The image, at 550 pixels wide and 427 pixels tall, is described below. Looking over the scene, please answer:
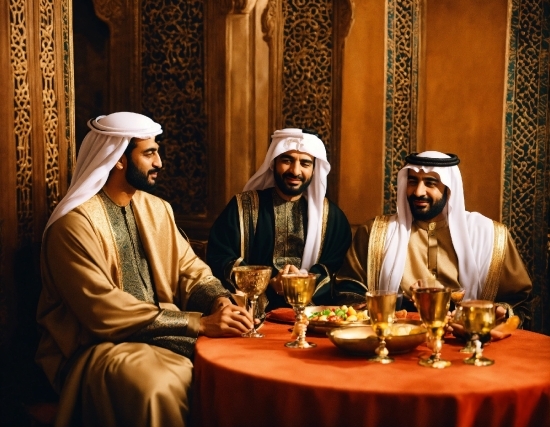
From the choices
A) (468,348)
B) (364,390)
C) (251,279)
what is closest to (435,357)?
(468,348)

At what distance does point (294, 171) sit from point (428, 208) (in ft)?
2.65

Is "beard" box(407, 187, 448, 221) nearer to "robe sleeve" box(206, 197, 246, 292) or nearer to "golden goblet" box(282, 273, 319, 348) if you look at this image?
"robe sleeve" box(206, 197, 246, 292)

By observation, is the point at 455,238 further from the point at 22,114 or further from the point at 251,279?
the point at 22,114

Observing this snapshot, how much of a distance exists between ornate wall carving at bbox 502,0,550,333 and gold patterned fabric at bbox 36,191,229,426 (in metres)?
3.04

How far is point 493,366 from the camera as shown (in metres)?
2.77

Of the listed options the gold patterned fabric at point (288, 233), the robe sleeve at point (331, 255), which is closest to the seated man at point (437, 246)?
the robe sleeve at point (331, 255)

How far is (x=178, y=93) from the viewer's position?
19.9 ft

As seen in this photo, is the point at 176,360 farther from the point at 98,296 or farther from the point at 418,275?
the point at 418,275

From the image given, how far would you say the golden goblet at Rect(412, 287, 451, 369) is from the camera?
107 inches

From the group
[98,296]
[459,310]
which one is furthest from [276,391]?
[98,296]

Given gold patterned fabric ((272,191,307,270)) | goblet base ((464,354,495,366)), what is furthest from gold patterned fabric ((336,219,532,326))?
goblet base ((464,354,495,366))

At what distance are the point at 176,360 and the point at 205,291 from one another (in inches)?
23.0

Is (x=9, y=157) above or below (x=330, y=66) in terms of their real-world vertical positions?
below

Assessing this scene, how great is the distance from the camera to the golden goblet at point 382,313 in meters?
2.72
